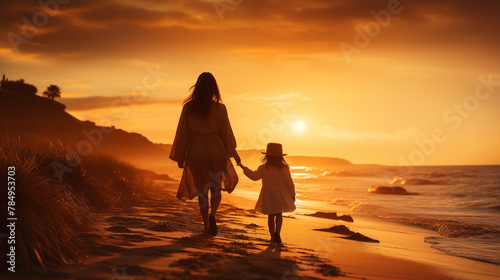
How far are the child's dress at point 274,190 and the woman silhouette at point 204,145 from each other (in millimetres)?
756

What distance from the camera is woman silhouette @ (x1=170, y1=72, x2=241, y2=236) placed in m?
6.61

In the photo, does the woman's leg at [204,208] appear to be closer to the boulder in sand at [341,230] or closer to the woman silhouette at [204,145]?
the woman silhouette at [204,145]

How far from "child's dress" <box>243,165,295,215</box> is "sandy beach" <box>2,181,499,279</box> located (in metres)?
0.53

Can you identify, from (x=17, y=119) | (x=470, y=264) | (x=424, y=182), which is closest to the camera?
(x=470, y=264)

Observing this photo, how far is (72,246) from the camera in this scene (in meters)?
4.48

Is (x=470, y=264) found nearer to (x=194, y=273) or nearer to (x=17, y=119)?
(x=194, y=273)

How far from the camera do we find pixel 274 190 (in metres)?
7.39

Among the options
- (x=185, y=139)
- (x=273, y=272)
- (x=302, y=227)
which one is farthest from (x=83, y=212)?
(x=302, y=227)

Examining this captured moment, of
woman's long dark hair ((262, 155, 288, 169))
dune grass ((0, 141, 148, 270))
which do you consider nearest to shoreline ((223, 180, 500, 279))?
woman's long dark hair ((262, 155, 288, 169))

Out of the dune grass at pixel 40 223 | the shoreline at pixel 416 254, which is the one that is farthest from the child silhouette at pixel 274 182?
the dune grass at pixel 40 223

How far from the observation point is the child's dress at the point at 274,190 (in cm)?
721

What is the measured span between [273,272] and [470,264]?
449 cm

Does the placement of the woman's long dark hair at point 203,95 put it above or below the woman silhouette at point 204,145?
above

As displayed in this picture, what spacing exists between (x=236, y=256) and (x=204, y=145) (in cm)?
209
